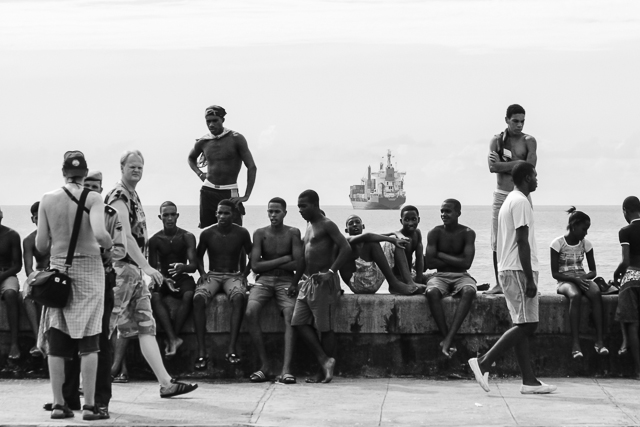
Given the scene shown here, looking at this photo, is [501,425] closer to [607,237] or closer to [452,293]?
[452,293]

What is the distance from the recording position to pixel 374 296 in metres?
10.0

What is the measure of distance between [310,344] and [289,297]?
51 centimetres

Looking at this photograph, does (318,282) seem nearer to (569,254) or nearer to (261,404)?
(261,404)

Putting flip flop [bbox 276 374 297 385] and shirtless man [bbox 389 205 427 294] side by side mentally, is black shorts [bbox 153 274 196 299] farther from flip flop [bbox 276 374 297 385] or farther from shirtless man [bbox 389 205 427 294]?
shirtless man [bbox 389 205 427 294]

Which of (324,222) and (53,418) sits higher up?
(324,222)

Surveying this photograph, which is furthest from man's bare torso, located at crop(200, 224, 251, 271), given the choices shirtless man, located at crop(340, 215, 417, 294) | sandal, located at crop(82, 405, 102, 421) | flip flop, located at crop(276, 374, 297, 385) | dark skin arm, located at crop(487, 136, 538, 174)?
sandal, located at crop(82, 405, 102, 421)

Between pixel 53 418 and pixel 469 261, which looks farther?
pixel 469 261

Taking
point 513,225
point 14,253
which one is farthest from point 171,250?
point 513,225

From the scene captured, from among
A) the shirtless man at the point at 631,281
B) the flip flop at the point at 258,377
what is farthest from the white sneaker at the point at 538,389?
the flip flop at the point at 258,377

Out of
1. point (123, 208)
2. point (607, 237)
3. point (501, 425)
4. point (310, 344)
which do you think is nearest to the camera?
point (501, 425)

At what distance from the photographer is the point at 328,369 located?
958 centimetres

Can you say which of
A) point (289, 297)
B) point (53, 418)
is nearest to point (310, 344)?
point (289, 297)

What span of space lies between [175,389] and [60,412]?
1.14 m

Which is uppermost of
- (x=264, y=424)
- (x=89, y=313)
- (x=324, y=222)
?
(x=324, y=222)
